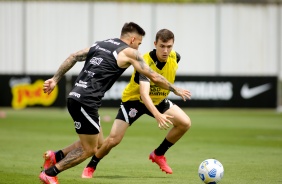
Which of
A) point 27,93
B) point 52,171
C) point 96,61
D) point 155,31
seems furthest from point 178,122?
point 155,31

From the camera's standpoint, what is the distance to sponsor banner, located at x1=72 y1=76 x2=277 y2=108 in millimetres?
32781

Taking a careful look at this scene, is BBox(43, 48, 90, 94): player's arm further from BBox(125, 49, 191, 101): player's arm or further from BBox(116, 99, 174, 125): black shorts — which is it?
BBox(116, 99, 174, 125): black shorts

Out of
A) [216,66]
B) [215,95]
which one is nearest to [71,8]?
[216,66]

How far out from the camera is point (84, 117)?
1091cm

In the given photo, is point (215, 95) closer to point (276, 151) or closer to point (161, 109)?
point (276, 151)

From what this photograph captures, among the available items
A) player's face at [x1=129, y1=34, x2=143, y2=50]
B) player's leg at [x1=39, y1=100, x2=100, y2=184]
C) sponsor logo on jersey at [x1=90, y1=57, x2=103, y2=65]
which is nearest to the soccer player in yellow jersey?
player's face at [x1=129, y1=34, x2=143, y2=50]

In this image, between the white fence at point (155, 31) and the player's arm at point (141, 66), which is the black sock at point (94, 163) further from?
the white fence at point (155, 31)

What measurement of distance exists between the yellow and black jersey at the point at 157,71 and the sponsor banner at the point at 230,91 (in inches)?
758

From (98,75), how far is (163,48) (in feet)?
6.66

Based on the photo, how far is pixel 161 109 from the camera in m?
13.4

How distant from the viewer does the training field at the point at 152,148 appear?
1253 cm

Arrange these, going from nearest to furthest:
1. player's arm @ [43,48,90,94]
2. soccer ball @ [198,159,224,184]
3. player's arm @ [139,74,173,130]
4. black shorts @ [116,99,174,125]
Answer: player's arm @ [139,74,173,130] → soccer ball @ [198,159,224,184] → player's arm @ [43,48,90,94] → black shorts @ [116,99,174,125]

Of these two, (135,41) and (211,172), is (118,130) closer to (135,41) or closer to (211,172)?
(135,41)

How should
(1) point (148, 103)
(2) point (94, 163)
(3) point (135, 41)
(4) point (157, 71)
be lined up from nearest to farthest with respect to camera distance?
(3) point (135, 41), (1) point (148, 103), (2) point (94, 163), (4) point (157, 71)
